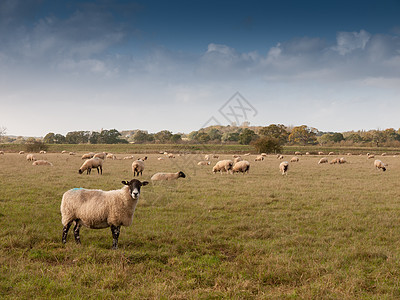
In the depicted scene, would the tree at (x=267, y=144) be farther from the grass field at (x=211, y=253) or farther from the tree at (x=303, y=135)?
the tree at (x=303, y=135)

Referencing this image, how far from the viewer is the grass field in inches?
195

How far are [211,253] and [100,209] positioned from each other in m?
3.19

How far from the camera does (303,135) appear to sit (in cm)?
12506

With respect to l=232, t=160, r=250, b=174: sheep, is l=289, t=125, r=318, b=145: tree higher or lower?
higher

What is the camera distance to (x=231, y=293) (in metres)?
4.82

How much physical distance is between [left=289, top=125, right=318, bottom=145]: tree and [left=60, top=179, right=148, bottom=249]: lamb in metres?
127

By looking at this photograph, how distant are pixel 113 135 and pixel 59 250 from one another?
131 meters

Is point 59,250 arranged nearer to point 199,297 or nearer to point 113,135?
point 199,297

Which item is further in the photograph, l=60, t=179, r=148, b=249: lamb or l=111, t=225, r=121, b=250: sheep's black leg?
l=60, t=179, r=148, b=249: lamb

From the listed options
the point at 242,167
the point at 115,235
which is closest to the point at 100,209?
the point at 115,235

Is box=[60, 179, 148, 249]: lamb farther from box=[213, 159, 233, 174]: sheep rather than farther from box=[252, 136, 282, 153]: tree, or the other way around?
box=[252, 136, 282, 153]: tree

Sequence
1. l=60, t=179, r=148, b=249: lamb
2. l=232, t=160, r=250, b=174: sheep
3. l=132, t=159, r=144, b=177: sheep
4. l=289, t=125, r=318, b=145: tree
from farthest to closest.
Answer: l=289, t=125, r=318, b=145: tree
l=232, t=160, r=250, b=174: sheep
l=132, t=159, r=144, b=177: sheep
l=60, t=179, r=148, b=249: lamb

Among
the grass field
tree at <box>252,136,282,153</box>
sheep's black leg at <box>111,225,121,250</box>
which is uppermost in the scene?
tree at <box>252,136,282,153</box>

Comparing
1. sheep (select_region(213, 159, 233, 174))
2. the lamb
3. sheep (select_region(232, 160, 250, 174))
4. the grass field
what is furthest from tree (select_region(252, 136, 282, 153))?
the lamb
